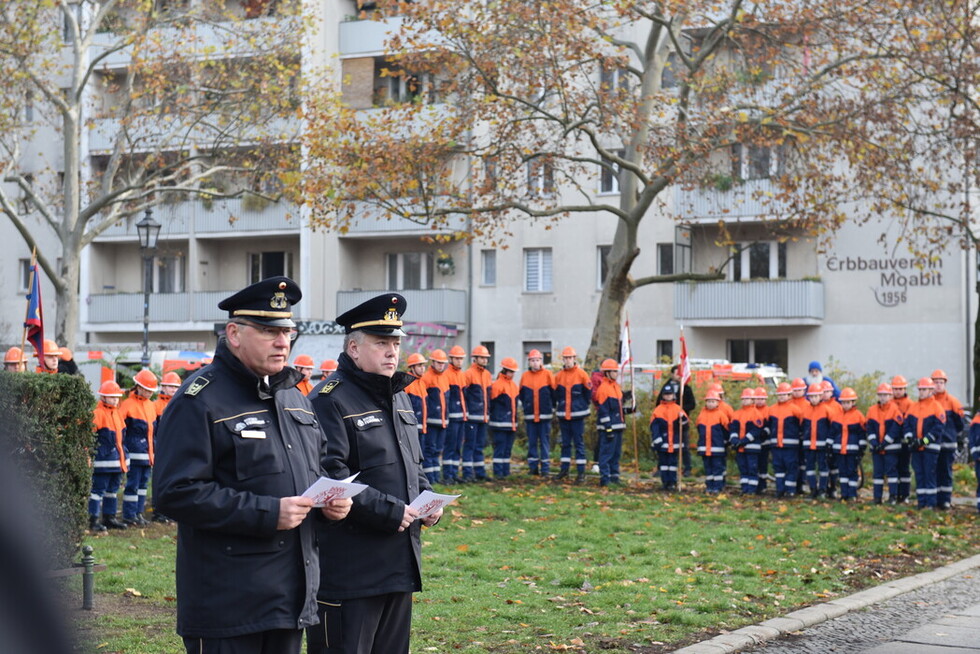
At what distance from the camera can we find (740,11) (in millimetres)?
25297

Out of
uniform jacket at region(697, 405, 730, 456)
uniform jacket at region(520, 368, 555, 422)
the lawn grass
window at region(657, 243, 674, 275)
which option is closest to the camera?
the lawn grass

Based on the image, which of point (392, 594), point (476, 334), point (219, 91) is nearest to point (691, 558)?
point (392, 594)

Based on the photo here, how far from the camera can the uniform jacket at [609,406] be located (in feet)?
70.3

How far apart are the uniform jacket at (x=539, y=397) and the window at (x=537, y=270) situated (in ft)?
70.0

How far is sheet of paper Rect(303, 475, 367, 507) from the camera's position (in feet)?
16.2

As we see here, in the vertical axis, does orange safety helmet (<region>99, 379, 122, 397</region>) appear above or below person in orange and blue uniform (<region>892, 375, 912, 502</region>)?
above

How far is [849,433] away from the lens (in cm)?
2002

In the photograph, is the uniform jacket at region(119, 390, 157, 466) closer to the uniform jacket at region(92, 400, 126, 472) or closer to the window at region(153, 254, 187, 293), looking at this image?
the uniform jacket at region(92, 400, 126, 472)

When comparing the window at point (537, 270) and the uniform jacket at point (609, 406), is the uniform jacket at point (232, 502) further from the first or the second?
the window at point (537, 270)


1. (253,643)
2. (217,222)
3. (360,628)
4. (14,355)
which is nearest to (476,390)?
(14,355)

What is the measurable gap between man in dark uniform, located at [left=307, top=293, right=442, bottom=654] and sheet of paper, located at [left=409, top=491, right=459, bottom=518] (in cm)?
5

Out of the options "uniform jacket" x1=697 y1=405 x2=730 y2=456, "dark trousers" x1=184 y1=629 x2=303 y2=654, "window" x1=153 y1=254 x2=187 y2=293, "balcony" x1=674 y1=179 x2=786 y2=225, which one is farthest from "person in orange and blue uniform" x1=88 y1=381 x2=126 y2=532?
"window" x1=153 y1=254 x2=187 y2=293

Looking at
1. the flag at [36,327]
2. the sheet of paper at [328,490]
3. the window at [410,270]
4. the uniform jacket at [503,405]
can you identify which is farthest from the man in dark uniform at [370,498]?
the window at [410,270]

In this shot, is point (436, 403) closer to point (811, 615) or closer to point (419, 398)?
point (419, 398)
